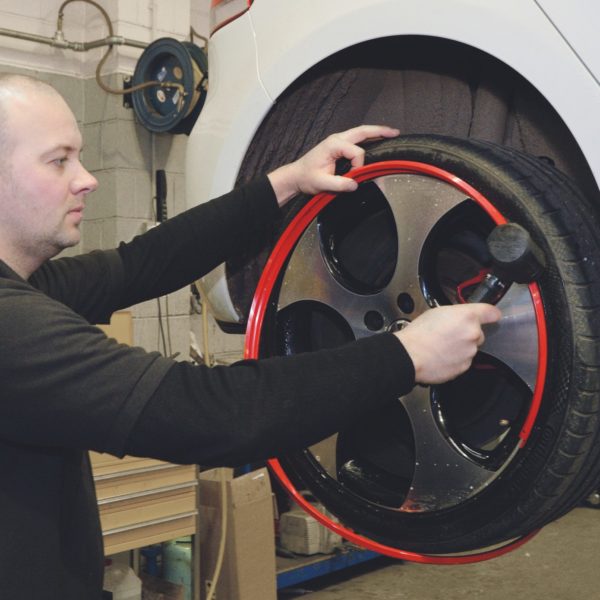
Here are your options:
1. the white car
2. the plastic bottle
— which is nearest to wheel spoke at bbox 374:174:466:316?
the white car

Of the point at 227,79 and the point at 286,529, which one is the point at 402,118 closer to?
the point at 227,79

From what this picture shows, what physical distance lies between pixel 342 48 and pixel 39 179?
47cm

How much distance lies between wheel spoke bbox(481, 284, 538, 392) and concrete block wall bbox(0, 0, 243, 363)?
297 centimetres

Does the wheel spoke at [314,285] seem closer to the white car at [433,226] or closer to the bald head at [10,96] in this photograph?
the white car at [433,226]

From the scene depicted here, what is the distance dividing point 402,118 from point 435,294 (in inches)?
12.5

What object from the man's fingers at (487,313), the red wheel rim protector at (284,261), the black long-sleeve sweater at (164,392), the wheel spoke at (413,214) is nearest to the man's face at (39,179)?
the black long-sleeve sweater at (164,392)

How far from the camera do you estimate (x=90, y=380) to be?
101 cm

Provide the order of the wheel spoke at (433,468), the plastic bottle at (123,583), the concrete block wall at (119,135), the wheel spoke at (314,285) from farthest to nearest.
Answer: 1. the concrete block wall at (119,135)
2. the plastic bottle at (123,583)
3. the wheel spoke at (314,285)
4. the wheel spoke at (433,468)

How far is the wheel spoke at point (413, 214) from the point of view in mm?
1070

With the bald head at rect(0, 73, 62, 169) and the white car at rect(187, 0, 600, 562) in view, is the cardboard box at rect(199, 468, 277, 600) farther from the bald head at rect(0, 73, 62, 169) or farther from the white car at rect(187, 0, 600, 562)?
the bald head at rect(0, 73, 62, 169)

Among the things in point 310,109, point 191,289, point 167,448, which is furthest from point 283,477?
point 191,289

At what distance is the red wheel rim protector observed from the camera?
0.98m

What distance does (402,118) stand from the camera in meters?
1.28

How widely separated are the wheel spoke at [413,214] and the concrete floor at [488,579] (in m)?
2.60
